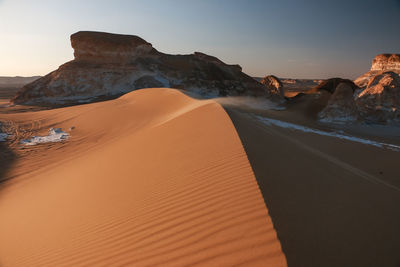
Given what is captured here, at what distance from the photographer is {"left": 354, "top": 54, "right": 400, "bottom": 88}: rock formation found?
111ft

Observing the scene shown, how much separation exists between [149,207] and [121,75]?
24.9 m

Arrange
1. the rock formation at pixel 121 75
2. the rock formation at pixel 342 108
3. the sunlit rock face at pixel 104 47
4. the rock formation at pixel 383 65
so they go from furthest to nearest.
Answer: the rock formation at pixel 383 65 < the sunlit rock face at pixel 104 47 < the rock formation at pixel 121 75 < the rock formation at pixel 342 108

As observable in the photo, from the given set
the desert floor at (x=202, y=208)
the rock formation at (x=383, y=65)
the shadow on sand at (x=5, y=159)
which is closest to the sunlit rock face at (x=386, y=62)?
the rock formation at (x=383, y=65)

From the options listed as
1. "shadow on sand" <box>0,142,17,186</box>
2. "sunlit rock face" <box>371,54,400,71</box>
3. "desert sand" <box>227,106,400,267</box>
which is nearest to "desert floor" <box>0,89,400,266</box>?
"desert sand" <box>227,106,400,267</box>

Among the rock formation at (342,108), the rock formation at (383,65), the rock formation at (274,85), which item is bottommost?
the rock formation at (342,108)

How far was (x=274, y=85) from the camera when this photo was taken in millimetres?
22547

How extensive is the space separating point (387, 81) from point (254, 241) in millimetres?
15937

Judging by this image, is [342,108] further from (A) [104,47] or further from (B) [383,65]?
(B) [383,65]

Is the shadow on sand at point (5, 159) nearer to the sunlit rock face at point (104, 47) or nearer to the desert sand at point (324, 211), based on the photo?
the desert sand at point (324, 211)

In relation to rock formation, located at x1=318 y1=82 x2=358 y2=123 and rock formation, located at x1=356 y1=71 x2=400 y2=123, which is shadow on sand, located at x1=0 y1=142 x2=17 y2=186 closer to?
rock formation, located at x1=318 y1=82 x2=358 y2=123

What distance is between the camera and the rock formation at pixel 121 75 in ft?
70.7

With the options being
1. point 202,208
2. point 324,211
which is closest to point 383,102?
point 324,211

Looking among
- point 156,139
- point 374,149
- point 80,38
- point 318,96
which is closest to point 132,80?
point 80,38

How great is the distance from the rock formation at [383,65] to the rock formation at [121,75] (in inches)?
818
